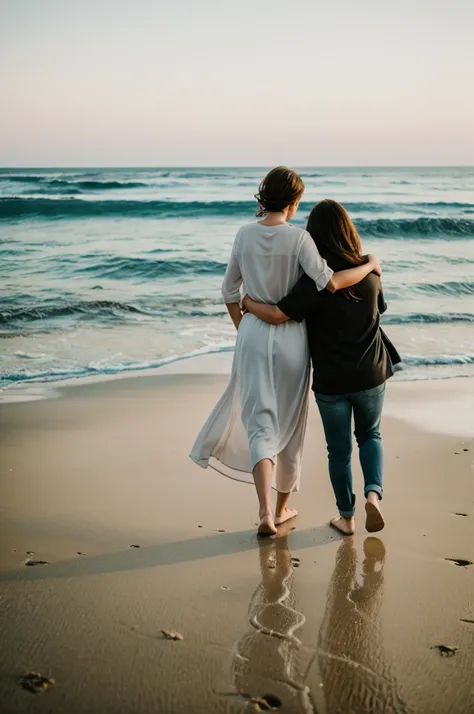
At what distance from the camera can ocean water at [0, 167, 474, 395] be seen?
760 centimetres

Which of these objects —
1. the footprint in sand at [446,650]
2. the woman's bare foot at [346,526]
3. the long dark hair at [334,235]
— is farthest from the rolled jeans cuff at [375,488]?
the footprint in sand at [446,650]

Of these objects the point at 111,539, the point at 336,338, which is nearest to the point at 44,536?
the point at 111,539

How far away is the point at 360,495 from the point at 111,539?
1.31m

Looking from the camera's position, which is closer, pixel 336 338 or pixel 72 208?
pixel 336 338

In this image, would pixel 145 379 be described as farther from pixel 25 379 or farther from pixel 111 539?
pixel 111 539

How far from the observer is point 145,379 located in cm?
636

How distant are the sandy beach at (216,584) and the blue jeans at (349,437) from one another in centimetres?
22

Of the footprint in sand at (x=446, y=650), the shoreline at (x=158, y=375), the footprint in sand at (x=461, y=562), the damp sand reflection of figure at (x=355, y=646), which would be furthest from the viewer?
the shoreline at (x=158, y=375)

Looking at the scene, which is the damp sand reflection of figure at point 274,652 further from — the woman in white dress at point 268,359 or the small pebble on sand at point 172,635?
the woman in white dress at point 268,359

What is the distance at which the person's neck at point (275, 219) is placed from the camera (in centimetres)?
322

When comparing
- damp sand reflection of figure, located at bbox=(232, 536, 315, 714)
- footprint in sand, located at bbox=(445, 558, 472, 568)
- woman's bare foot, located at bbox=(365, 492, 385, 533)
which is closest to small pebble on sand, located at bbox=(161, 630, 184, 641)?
damp sand reflection of figure, located at bbox=(232, 536, 315, 714)

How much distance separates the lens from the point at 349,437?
11.0 feet

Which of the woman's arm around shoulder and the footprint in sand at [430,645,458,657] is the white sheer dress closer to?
the woman's arm around shoulder

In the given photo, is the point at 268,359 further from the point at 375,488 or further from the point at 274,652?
the point at 274,652
